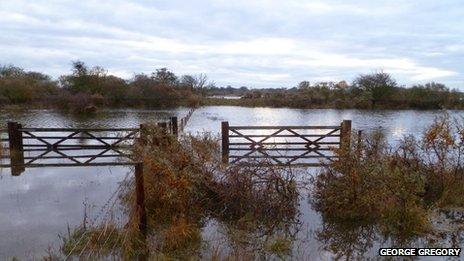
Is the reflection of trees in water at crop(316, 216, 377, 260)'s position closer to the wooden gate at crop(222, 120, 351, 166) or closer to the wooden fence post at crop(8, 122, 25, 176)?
the wooden gate at crop(222, 120, 351, 166)


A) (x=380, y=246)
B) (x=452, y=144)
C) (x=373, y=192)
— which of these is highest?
(x=452, y=144)

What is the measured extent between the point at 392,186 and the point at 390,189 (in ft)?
0.30

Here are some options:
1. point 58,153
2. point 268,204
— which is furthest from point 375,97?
point 268,204

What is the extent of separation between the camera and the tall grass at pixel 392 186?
27.3ft

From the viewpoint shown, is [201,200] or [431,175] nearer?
[201,200]

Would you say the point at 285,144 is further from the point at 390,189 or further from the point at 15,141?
the point at 15,141

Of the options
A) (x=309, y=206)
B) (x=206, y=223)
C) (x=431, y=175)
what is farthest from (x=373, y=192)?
(x=206, y=223)

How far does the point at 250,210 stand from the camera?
8.70 meters

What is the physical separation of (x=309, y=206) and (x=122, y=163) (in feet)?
20.7

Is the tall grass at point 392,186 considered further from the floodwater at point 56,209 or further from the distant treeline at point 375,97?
the distant treeline at point 375,97

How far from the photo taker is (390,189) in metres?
8.75

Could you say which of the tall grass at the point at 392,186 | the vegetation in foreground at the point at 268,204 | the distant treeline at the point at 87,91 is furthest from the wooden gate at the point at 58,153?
the distant treeline at the point at 87,91

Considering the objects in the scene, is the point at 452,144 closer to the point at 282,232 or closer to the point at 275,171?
the point at 275,171

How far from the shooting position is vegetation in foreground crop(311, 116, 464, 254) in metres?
8.18
